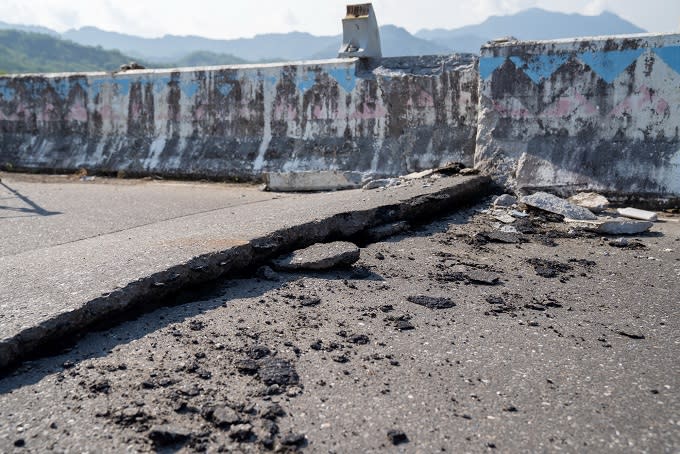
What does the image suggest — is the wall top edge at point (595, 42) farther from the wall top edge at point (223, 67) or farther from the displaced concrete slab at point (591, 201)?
the wall top edge at point (223, 67)

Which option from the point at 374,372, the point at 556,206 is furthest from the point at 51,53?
the point at 374,372

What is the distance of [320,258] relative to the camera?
409cm

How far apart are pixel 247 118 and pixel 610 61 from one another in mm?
4973

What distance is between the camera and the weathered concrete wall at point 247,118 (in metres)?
Result: 7.84

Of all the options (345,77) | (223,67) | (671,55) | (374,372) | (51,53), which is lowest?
(374,372)

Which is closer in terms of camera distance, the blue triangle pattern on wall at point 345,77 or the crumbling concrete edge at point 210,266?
the crumbling concrete edge at point 210,266

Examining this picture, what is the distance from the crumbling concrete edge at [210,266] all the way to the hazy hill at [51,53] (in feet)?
316

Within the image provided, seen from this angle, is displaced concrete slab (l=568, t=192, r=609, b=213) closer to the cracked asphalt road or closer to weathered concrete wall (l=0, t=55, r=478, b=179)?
weathered concrete wall (l=0, t=55, r=478, b=179)

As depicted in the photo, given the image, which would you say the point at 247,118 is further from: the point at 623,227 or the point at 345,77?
the point at 623,227

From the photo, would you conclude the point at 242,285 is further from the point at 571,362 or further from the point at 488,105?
the point at 488,105

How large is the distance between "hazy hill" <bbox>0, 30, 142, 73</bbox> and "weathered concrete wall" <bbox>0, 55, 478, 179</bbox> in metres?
89.5

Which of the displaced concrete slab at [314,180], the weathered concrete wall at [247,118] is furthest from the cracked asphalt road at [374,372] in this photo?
the weathered concrete wall at [247,118]

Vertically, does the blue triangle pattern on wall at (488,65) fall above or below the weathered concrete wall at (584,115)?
above

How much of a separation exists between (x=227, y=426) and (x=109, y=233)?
126 inches
